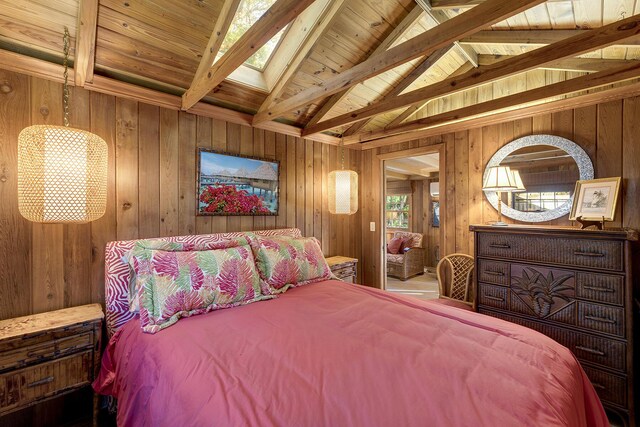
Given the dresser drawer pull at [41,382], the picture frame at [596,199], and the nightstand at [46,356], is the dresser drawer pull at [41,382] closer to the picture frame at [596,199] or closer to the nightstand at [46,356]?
the nightstand at [46,356]

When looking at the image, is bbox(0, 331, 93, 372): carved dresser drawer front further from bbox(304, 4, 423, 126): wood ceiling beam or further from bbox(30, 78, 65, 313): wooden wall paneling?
bbox(304, 4, 423, 126): wood ceiling beam

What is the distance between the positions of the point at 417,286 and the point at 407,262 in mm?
585

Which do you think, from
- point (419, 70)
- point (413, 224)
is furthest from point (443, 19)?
point (413, 224)

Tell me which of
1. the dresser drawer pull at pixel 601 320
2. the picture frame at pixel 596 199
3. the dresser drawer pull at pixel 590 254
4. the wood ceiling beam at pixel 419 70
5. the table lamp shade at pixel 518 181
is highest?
the wood ceiling beam at pixel 419 70

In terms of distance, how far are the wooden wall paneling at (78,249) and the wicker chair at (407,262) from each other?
189 inches

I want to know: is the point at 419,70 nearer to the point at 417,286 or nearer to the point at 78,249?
the point at 78,249

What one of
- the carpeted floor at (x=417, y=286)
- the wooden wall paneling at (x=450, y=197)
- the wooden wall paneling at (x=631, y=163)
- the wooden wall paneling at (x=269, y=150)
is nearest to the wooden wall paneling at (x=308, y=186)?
the wooden wall paneling at (x=269, y=150)

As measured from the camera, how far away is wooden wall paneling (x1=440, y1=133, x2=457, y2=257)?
297 cm

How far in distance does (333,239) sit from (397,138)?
58.7 inches

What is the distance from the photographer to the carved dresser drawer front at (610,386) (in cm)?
174

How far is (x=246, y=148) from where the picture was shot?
9.03 feet

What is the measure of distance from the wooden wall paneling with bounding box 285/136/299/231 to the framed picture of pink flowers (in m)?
0.17

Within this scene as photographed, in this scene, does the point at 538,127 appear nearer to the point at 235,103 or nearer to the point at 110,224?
the point at 235,103

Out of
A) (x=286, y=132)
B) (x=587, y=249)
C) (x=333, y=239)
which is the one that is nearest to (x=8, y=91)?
(x=286, y=132)
